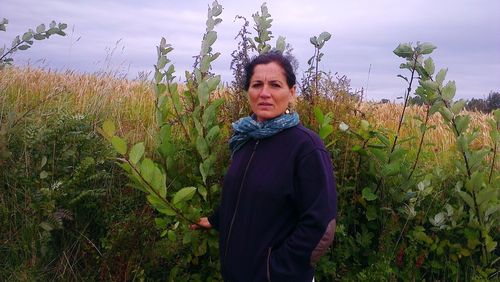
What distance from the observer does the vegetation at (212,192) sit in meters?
4.04

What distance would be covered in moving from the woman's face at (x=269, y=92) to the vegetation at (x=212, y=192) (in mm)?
847

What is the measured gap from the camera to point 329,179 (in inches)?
106

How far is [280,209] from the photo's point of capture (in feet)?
9.05

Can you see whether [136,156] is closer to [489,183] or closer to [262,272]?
[262,272]

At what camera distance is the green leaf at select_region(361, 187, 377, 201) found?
166 inches

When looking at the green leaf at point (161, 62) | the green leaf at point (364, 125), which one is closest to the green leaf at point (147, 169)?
the green leaf at point (161, 62)

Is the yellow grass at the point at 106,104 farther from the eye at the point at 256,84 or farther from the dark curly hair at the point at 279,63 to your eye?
the eye at the point at 256,84

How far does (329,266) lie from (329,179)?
1699 mm

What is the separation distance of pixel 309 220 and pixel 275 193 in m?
0.23

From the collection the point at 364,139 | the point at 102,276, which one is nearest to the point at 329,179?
the point at 364,139

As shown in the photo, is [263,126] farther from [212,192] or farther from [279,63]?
[212,192]

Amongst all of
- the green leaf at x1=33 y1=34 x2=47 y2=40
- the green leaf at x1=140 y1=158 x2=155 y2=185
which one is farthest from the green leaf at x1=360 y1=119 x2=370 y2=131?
the green leaf at x1=33 y1=34 x2=47 y2=40

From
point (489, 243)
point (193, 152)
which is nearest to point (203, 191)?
point (193, 152)

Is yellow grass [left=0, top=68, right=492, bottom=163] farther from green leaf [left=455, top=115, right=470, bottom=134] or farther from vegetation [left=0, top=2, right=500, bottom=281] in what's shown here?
green leaf [left=455, top=115, right=470, bottom=134]
